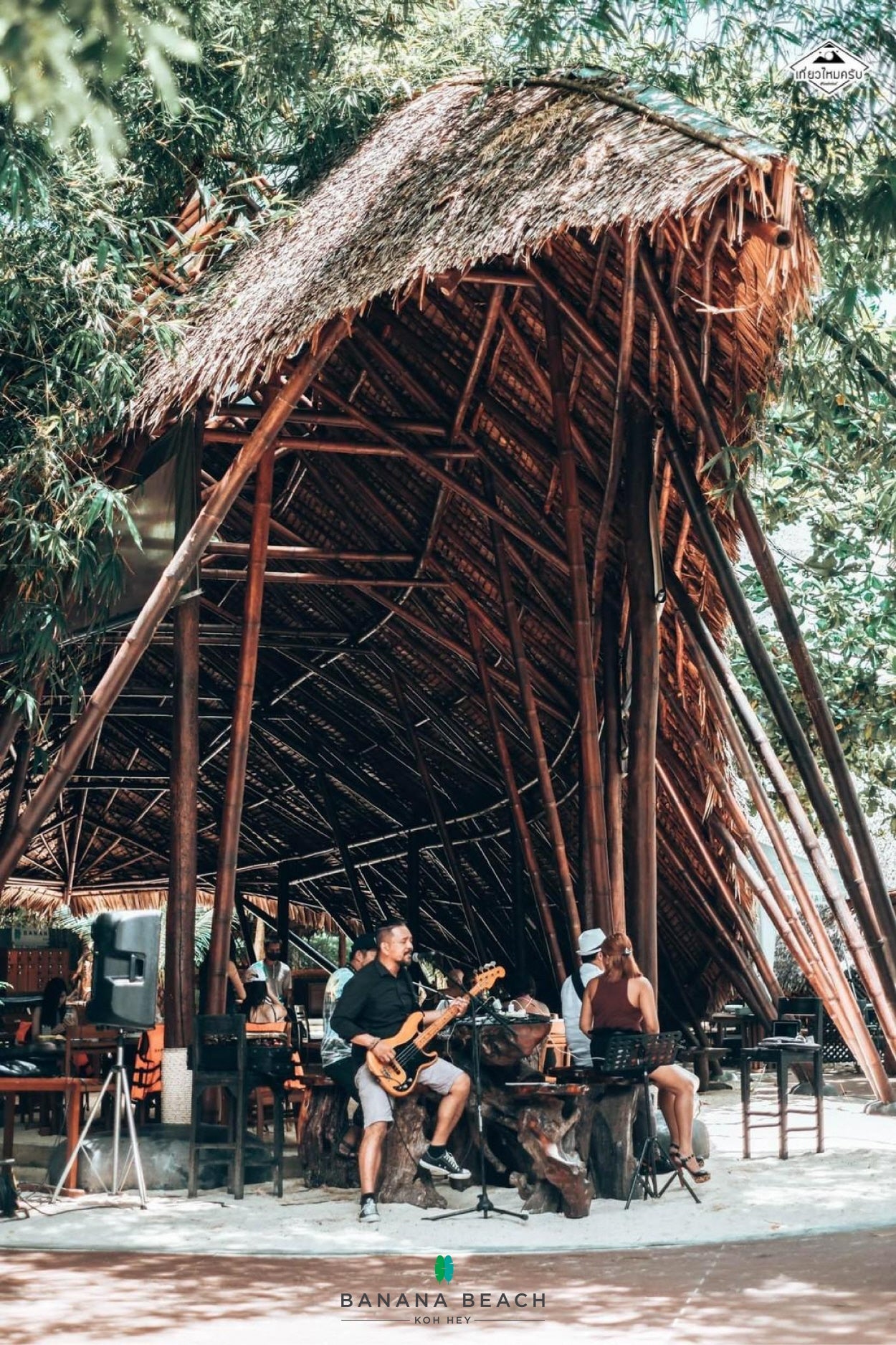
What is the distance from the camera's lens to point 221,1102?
27.1 feet

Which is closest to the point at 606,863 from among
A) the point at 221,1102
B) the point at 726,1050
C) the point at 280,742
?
the point at 221,1102

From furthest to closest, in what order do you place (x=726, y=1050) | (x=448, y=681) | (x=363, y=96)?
(x=448, y=681)
(x=726, y=1050)
(x=363, y=96)

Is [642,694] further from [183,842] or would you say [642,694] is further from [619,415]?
[183,842]

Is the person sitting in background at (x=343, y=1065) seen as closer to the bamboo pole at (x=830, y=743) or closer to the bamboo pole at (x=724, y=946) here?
the bamboo pole at (x=830, y=743)

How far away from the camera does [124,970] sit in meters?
6.86

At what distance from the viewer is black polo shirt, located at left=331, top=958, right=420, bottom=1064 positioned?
6359 mm

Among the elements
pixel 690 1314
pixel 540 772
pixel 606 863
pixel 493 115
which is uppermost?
pixel 493 115

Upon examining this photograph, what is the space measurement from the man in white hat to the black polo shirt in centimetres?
110

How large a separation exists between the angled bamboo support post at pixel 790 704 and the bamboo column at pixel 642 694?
2.67 feet

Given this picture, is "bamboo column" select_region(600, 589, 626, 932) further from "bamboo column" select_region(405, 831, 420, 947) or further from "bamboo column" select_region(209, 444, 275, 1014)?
"bamboo column" select_region(405, 831, 420, 947)

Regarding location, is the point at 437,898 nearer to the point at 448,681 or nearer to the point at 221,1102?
the point at 448,681

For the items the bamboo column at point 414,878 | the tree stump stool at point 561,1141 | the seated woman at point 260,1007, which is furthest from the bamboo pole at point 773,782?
the bamboo column at point 414,878

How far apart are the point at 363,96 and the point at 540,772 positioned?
439cm

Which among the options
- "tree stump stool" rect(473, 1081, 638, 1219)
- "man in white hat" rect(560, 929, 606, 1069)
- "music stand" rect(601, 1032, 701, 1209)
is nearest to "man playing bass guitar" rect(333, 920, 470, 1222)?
"tree stump stool" rect(473, 1081, 638, 1219)
